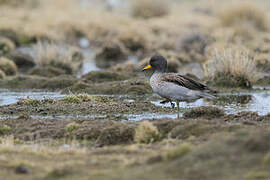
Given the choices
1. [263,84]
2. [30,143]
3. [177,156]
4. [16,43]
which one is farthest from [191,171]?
[16,43]

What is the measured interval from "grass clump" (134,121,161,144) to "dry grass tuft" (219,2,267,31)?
105 feet

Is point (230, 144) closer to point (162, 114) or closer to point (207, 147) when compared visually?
point (207, 147)

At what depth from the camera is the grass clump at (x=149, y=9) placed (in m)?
50.6

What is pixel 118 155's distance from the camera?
901cm

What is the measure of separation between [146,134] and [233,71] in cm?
1139

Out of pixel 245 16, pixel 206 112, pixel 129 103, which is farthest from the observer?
pixel 245 16

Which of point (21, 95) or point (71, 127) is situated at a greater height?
point (21, 95)

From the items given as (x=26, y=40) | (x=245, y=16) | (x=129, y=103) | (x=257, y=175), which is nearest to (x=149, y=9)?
(x=245, y=16)

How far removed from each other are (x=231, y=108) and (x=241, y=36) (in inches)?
875

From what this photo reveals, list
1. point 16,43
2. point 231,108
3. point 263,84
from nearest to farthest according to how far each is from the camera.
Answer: point 231,108 → point 263,84 → point 16,43

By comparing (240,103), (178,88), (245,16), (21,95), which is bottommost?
(240,103)

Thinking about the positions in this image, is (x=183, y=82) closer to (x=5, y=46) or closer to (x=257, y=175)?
(x=257, y=175)

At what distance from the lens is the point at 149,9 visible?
50.8m

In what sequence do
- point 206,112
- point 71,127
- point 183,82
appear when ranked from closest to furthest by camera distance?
point 71,127, point 206,112, point 183,82
